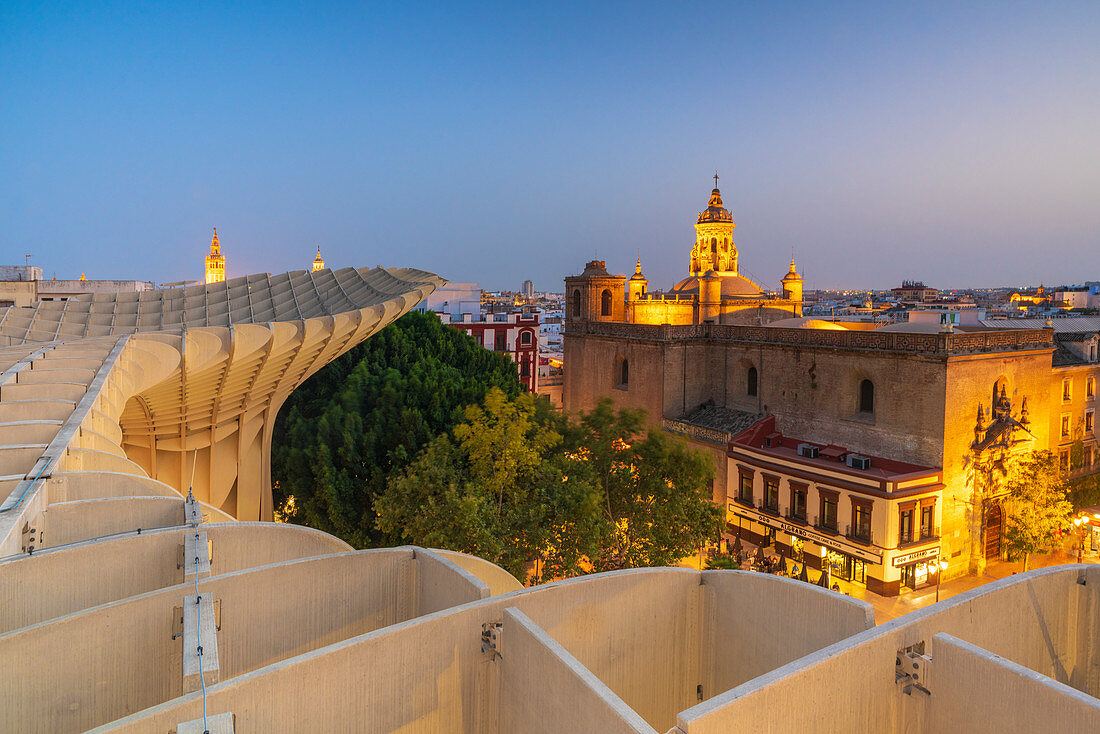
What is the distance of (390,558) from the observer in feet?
25.5

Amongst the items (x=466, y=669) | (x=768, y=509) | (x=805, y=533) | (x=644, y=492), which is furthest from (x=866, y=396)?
(x=466, y=669)

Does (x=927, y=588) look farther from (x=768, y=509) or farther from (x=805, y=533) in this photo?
(x=768, y=509)

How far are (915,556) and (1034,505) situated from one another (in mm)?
4941

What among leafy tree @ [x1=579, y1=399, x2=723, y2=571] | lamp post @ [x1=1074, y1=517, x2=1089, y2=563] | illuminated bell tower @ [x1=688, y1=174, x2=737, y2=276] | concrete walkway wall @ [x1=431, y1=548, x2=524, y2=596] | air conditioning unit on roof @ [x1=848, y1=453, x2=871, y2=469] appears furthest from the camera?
illuminated bell tower @ [x1=688, y1=174, x2=737, y2=276]

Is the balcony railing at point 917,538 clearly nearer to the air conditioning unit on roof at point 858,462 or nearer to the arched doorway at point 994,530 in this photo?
the air conditioning unit on roof at point 858,462

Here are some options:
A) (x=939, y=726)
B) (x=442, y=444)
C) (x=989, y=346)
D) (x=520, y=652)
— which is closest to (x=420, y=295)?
(x=442, y=444)

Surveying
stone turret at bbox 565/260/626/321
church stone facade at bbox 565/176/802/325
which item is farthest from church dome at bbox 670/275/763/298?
stone turret at bbox 565/260/626/321

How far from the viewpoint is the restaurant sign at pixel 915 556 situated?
79.7 feet

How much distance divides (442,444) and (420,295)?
4.38 m

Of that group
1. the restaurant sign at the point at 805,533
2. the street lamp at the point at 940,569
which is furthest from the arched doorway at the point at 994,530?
the restaurant sign at the point at 805,533

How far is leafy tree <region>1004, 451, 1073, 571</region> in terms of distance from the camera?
2462cm

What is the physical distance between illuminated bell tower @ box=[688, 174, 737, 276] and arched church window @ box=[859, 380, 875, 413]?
34911 millimetres

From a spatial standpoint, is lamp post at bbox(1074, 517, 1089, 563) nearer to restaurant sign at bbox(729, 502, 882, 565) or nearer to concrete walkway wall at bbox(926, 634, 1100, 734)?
restaurant sign at bbox(729, 502, 882, 565)

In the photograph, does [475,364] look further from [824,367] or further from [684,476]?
[824,367]
